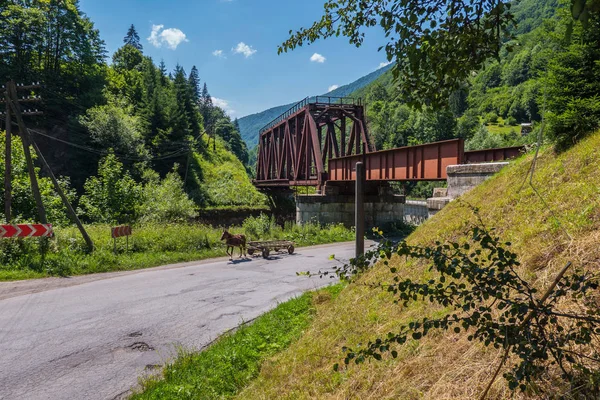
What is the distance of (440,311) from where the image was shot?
4.19m

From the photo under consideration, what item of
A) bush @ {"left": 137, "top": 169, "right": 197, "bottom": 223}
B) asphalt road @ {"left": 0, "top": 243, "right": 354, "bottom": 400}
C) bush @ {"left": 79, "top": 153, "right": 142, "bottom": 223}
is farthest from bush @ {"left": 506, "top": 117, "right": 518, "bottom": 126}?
asphalt road @ {"left": 0, "top": 243, "right": 354, "bottom": 400}

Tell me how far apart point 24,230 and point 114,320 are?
7717 millimetres

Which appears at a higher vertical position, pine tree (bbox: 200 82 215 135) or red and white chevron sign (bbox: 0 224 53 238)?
pine tree (bbox: 200 82 215 135)

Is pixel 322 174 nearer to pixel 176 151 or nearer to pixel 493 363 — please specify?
pixel 493 363

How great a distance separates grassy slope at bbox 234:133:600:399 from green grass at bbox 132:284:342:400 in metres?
0.43

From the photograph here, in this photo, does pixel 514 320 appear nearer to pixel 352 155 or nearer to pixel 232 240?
pixel 232 240

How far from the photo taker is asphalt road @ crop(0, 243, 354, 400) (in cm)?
548

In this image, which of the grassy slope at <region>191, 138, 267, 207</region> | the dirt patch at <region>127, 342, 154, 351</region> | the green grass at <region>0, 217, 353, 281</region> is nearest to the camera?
the dirt patch at <region>127, 342, 154, 351</region>

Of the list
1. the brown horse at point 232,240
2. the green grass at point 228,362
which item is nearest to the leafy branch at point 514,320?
the green grass at point 228,362

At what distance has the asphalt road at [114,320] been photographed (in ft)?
18.0

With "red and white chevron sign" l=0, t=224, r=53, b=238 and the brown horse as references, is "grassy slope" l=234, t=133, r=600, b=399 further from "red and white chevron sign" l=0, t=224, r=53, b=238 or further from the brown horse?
"red and white chevron sign" l=0, t=224, r=53, b=238

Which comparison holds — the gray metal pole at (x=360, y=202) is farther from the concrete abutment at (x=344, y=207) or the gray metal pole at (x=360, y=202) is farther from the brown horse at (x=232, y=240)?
the concrete abutment at (x=344, y=207)

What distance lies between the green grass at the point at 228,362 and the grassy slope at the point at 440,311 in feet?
1.42

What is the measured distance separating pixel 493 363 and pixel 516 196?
4677mm
